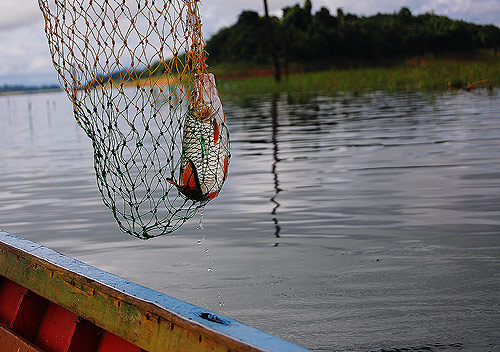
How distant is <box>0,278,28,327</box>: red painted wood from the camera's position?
4547mm

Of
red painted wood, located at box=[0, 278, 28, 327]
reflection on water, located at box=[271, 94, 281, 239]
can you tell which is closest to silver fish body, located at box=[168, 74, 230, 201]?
red painted wood, located at box=[0, 278, 28, 327]

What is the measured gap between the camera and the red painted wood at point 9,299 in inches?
179

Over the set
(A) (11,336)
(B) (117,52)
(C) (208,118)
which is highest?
(B) (117,52)

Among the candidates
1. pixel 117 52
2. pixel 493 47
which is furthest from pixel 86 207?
pixel 493 47

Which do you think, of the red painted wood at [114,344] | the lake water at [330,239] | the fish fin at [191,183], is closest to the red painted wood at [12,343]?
→ the red painted wood at [114,344]

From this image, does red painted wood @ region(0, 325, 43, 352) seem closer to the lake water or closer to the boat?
the boat

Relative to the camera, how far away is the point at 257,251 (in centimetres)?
655

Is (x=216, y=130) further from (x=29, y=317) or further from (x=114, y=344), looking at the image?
(x=29, y=317)

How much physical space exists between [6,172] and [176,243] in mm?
7265

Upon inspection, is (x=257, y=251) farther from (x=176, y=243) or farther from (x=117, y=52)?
(x=117, y=52)

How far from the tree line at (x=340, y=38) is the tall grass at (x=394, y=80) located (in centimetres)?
2393

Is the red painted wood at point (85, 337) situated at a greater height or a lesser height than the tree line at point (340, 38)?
lesser

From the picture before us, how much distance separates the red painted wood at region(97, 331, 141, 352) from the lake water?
130 centimetres

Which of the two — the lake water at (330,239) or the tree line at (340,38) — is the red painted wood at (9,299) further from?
the tree line at (340,38)
